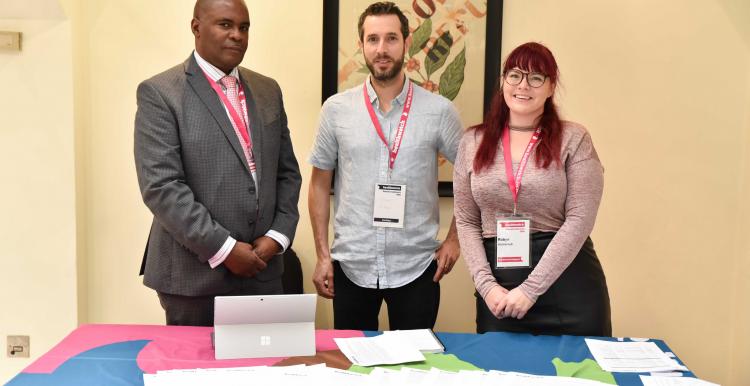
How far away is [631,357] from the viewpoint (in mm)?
1974

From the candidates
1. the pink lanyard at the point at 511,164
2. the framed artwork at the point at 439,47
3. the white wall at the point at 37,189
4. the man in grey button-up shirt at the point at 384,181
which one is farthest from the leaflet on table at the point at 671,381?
the white wall at the point at 37,189

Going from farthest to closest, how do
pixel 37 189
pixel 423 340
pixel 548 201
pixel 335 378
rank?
pixel 37 189 → pixel 548 201 → pixel 423 340 → pixel 335 378

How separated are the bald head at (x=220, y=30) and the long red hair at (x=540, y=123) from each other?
2.99 ft

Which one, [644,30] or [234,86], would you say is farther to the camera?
[644,30]

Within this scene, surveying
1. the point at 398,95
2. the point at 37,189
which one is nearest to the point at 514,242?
the point at 398,95

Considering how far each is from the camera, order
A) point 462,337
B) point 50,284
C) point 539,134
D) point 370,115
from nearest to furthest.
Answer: point 462,337 → point 539,134 → point 370,115 → point 50,284

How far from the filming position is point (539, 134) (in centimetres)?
235

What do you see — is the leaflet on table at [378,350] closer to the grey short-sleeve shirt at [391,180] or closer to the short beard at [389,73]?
the grey short-sleeve shirt at [391,180]

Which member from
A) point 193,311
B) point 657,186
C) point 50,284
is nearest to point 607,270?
point 657,186

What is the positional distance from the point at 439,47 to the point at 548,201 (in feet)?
4.37

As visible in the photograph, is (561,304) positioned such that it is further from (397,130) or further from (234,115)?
(234,115)

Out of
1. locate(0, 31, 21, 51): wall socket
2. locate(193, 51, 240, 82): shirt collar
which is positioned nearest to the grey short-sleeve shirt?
locate(193, 51, 240, 82): shirt collar

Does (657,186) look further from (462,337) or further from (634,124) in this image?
(462,337)

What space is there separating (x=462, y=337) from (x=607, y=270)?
1.64 meters
